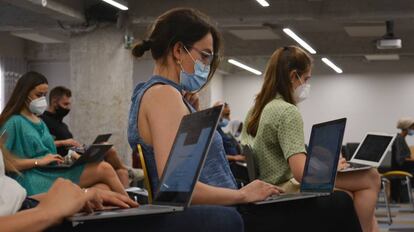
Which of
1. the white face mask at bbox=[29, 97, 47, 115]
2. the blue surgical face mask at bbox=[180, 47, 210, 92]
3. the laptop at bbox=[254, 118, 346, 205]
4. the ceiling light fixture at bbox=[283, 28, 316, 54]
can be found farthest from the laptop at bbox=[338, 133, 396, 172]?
the ceiling light fixture at bbox=[283, 28, 316, 54]

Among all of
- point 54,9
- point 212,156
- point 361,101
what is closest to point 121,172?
point 54,9

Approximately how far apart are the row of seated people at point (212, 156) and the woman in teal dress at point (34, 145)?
2024 mm

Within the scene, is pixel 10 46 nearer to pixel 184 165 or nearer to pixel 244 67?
pixel 244 67

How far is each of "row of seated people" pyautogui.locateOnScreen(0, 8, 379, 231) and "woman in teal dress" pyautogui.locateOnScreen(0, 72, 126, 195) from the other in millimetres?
2024

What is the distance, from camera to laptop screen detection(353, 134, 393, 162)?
215 inches

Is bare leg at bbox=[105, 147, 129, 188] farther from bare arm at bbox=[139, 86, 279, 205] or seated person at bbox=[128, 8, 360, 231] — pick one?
bare arm at bbox=[139, 86, 279, 205]

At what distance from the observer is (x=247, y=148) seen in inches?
138

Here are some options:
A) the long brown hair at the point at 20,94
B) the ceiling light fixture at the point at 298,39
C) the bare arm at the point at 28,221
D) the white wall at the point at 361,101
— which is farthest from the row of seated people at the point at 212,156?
the white wall at the point at 361,101

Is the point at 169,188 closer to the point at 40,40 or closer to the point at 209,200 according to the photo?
the point at 209,200

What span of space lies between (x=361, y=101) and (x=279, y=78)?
17620 mm

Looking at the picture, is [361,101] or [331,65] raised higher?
[331,65]

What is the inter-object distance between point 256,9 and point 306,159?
9206 mm

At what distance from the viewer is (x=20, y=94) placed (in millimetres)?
5797

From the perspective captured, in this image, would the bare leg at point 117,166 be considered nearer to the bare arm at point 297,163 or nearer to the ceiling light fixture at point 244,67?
the bare arm at point 297,163
